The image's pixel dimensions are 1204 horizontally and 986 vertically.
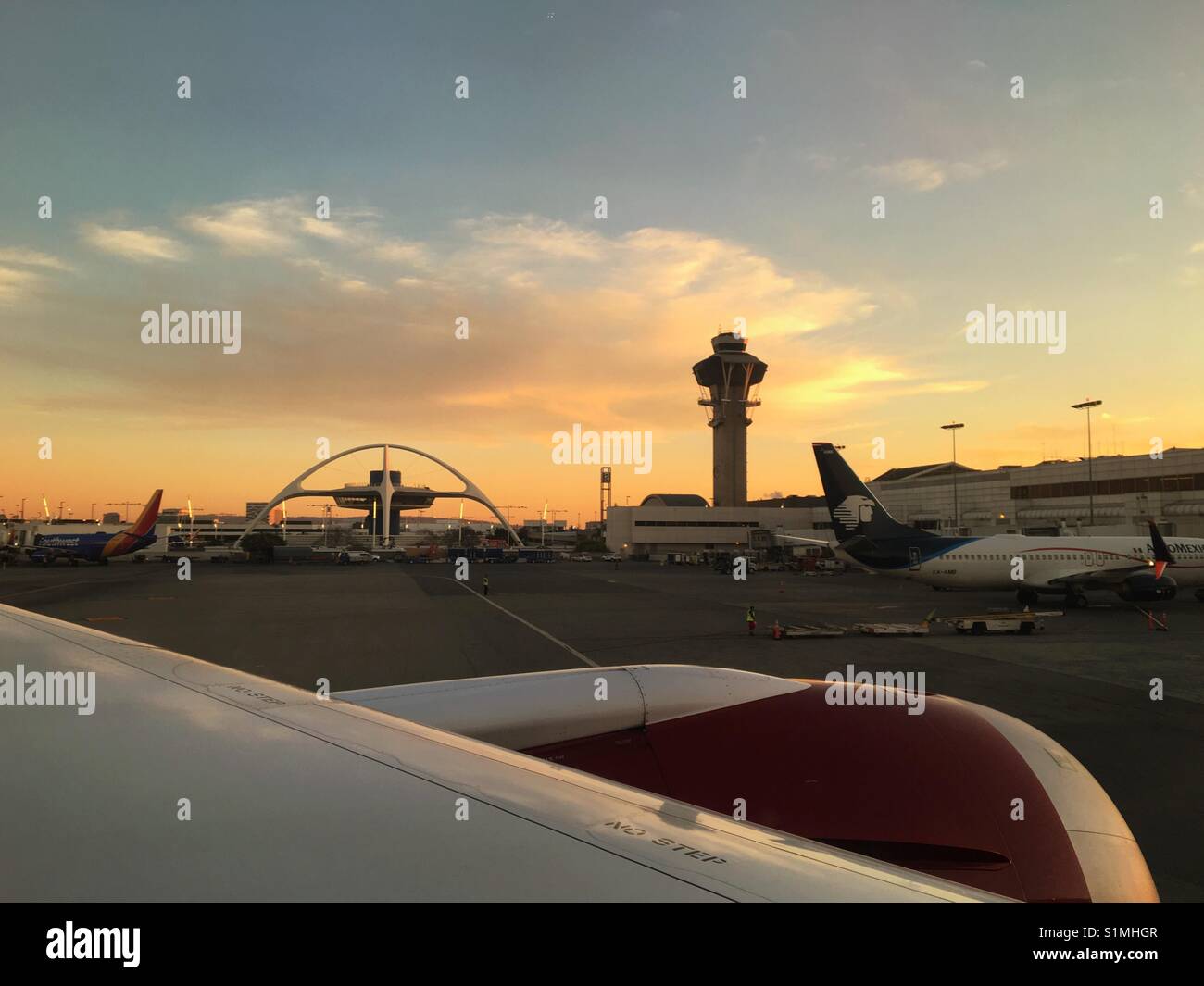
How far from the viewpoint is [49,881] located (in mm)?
1505

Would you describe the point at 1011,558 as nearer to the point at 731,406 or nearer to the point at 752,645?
the point at 752,645

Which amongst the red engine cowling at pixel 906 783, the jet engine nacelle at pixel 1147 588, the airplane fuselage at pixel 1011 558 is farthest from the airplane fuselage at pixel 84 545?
the red engine cowling at pixel 906 783

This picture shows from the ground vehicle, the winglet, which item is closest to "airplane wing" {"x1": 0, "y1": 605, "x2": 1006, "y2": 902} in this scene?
the winglet

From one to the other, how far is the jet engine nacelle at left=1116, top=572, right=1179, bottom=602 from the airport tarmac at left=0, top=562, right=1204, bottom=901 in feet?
3.01

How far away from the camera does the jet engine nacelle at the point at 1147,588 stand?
30250 mm

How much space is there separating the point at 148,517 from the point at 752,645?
225 feet

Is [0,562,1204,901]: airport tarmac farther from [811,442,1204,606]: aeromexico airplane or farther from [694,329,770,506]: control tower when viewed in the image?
[694,329,770,506]: control tower

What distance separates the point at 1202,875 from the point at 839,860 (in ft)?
24.0

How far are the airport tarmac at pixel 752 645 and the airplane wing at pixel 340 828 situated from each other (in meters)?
2.18

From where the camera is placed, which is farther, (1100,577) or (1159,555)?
(1100,577)

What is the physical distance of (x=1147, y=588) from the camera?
3038cm

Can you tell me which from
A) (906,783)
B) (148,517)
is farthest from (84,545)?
(906,783)
